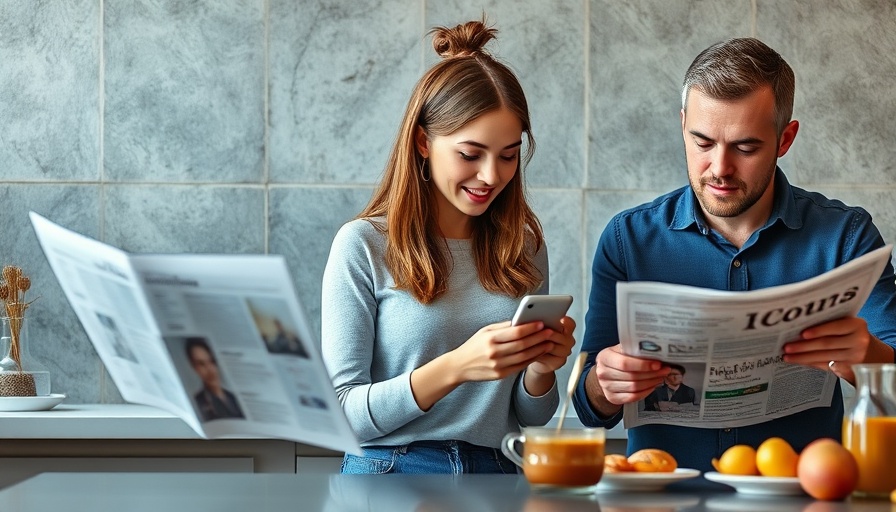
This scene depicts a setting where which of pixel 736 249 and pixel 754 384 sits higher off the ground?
pixel 736 249

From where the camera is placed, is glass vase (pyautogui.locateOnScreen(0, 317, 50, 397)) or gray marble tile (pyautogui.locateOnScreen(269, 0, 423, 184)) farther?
gray marble tile (pyautogui.locateOnScreen(269, 0, 423, 184))

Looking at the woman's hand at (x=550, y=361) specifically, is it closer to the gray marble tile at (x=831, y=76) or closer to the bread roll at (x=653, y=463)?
the bread roll at (x=653, y=463)

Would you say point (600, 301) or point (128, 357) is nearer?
point (128, 357)

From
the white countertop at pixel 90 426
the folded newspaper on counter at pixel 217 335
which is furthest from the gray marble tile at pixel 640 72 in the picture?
the folded newspaper on counter at pixel 217 335

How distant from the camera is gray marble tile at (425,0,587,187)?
2.87 meters

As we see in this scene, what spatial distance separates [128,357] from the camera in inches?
51.2

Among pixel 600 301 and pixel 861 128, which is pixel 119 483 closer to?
pixel 600 301

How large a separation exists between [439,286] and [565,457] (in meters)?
0.63

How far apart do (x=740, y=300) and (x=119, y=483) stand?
32.3 inches

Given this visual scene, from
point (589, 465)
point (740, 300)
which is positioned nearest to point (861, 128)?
point (740, 300)

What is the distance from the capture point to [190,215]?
287 centimetres

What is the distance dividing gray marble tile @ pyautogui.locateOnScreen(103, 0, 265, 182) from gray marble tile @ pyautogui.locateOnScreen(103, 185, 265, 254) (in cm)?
4

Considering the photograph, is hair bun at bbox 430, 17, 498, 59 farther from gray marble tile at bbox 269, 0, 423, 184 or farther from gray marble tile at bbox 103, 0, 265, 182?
gray marble tile at bbox 103, 0, 265, 182

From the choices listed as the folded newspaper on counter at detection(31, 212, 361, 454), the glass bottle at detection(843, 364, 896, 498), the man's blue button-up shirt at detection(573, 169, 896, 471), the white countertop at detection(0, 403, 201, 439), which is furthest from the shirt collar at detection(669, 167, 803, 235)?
the white countertop at detection(0, 403, 201, 439)
